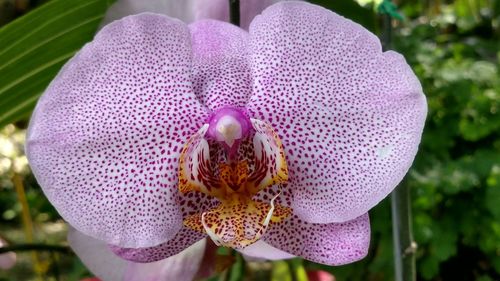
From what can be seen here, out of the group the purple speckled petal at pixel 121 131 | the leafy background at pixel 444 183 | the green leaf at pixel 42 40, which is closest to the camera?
the purple speckled petal at pixel 121 131

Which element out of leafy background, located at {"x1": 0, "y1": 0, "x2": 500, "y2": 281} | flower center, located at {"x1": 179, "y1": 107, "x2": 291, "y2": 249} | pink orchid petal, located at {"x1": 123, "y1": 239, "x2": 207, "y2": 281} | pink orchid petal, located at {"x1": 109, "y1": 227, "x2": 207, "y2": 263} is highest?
flower center, located at {"x1": 179, "y1": 107, "x2": 291, "y2": 249}

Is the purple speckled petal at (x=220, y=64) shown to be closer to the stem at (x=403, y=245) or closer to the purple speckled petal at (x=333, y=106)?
the purple speckled petal at (x=333, y=106)

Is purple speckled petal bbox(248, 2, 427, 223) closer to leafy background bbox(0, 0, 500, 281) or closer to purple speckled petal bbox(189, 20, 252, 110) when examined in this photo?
purple speckled petal bbox(189, 20, 252, 110)

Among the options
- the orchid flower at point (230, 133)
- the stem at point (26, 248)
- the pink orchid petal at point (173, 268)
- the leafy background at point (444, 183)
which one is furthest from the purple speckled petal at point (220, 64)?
the leafy background at point (444, 183)

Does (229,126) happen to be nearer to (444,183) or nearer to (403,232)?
(403,232)

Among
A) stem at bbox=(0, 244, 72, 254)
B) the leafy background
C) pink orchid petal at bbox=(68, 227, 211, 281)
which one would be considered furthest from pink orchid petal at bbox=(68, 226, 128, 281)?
the leafy background

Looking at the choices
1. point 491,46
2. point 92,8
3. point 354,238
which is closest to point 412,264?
point 354,238
